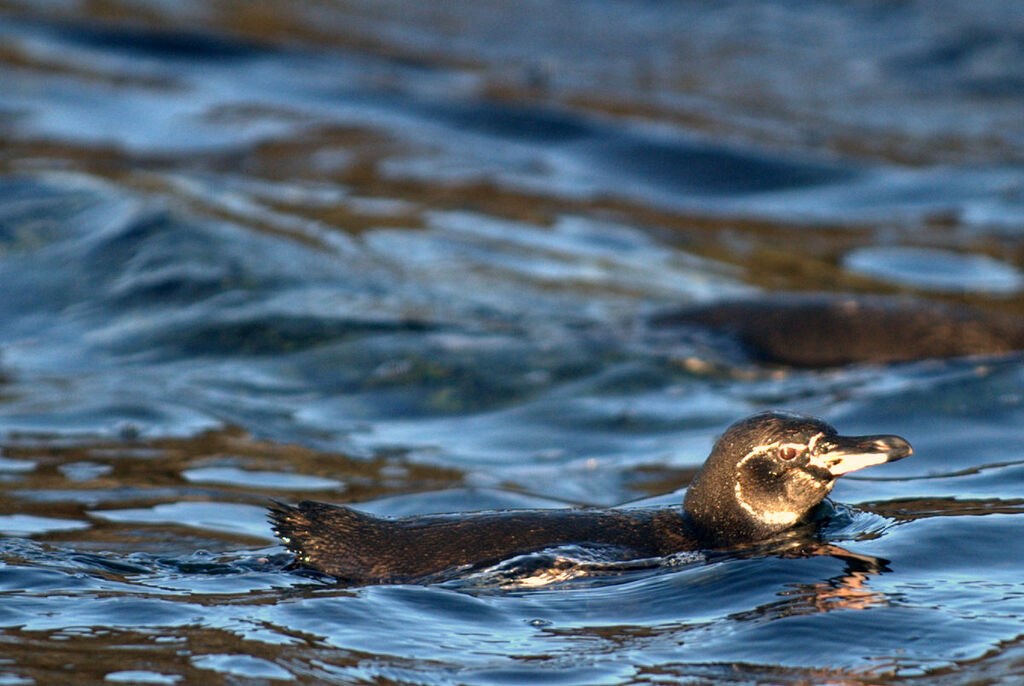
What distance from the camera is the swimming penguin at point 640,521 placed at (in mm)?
4750

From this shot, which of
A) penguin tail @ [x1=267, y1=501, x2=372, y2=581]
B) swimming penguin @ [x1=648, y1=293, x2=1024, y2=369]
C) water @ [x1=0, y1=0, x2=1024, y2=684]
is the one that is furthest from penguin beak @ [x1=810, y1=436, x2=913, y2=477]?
swimming penguin @ [x1=648, y1=293, x2=1024, y2=369]

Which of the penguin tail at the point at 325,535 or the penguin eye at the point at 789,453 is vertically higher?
the penguin eye at the point at 789,453

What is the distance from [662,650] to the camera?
167 inches

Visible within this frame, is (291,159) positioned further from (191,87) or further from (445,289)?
(445,289)

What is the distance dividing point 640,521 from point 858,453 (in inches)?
29.5

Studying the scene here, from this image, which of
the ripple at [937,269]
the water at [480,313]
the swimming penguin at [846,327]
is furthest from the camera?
the ripple at [937,269]

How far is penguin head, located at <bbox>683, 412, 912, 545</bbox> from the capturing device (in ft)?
16.2

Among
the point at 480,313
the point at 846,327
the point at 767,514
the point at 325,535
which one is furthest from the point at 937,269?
the point at 325,535

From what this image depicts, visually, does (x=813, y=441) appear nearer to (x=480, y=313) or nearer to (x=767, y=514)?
(x=767, y=514)

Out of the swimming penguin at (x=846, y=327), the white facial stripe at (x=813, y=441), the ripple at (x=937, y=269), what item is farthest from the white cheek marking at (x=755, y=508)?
the ripple at (x=937, y=269)

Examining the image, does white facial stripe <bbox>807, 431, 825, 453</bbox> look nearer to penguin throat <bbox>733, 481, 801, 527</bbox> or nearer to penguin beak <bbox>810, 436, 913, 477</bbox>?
penguin beak <bbox>810, 436, 913, 477</bbox>

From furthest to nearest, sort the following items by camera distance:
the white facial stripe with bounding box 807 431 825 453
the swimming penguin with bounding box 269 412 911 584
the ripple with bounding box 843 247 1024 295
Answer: the ripple with bounding box 843 247 1024 295 → the white facial stripe with bounding box 807 431 825 453 → the swimming penguin with bounding box 269 412 911 584

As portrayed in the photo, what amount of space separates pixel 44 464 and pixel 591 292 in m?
4.51

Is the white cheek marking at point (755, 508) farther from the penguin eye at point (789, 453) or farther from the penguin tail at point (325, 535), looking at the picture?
the penguin tail at point (325, 535)
